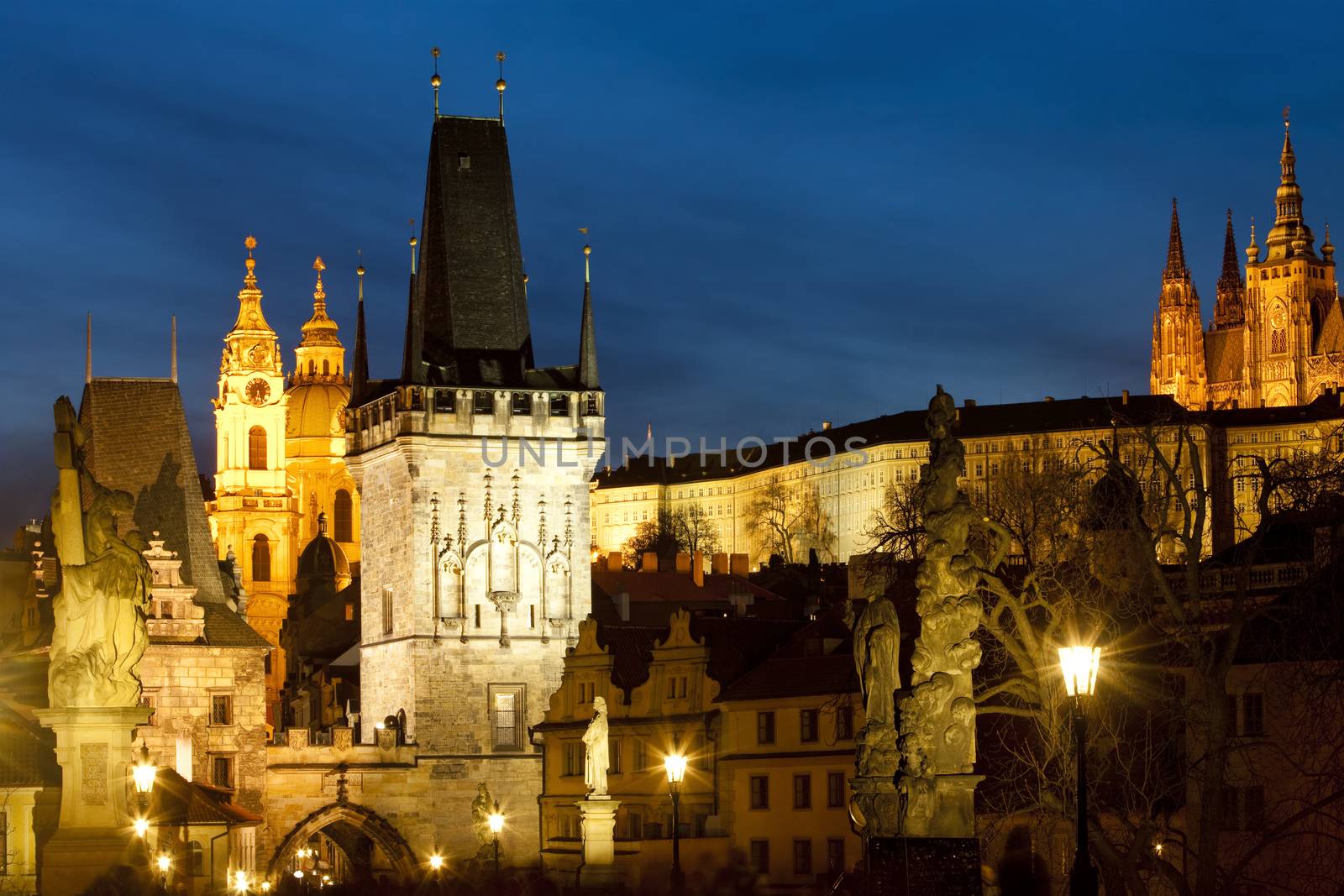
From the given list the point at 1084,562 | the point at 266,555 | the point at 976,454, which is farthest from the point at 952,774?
the point at 976,454

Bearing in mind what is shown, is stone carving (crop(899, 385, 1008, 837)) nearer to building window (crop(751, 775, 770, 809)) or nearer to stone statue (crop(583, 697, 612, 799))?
stone statue (crop(583, 697, 612, 799))

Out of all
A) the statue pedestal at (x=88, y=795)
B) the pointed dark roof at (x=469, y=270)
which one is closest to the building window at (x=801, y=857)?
the pointed dark roof at (x=469, y=270)

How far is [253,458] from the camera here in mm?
135500

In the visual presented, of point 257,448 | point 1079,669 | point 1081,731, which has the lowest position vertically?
point 1081,731

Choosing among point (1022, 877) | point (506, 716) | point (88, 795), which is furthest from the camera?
point (506, 716)

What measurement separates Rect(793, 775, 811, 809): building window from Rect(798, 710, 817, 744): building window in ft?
3.04

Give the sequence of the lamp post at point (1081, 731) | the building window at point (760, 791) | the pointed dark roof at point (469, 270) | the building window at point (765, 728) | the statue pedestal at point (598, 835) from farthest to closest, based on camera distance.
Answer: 1. the pointed dark roof at point (469, 270)
2. the building window at point (765, 728)
3. the building window at point (760, 791)
4. the statue pedestal at point (598, 835)
5. the lamp post at point (1081, 731)

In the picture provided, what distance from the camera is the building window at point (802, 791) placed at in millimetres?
59969

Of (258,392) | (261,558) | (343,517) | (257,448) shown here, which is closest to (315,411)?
(258,392)

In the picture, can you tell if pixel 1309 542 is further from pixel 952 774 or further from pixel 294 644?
pixel 294 644

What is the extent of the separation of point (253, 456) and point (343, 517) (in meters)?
5.80

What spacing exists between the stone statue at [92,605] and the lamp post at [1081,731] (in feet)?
27.5

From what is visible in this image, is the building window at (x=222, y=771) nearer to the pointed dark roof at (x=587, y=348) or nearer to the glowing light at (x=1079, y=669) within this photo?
the pointed dark roof at (x=587, y=348)

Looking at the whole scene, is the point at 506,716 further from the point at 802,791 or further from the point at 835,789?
the point at 835,789
